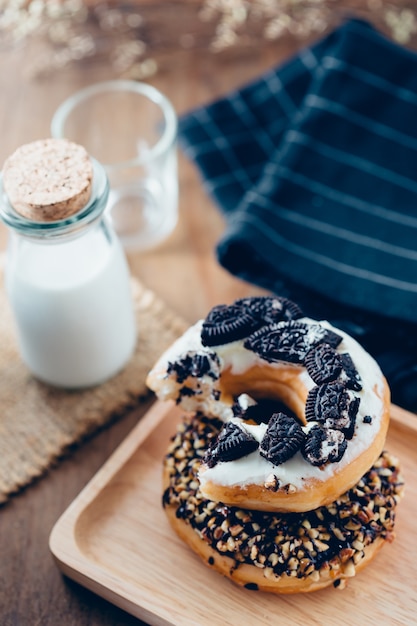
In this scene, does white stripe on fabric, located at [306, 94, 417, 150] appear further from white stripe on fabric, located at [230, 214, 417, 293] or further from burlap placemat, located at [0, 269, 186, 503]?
burlap placemat, located at [0, 269, 186, 503]

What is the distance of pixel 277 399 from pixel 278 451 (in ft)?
0.69

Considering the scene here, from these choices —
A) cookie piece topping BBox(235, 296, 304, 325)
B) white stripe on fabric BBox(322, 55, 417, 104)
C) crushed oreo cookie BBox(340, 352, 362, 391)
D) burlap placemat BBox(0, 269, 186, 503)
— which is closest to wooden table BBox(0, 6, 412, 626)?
burlap placemat BBox(0, 269, 186, 503)

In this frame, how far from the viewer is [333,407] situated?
112cm

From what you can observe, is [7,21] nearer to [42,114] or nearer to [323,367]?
[42,114]

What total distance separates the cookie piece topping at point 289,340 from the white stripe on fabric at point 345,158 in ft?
2.02

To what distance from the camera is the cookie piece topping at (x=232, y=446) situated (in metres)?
1.11

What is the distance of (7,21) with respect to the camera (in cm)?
204

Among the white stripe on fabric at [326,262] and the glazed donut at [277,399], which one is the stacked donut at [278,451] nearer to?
the glazed donut at [277,399]

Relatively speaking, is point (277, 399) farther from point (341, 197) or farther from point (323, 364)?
point (341, 197)

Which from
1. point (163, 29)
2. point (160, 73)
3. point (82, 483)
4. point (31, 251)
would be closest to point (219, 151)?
point (160, 73)

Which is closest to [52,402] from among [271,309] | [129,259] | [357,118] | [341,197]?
[129,259]

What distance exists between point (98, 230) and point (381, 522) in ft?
2.16

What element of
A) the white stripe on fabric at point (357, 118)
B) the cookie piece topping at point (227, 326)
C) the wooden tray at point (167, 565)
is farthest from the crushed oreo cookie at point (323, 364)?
the white stripe on fabric at point (357, 118)

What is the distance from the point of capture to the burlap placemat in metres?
1.45
